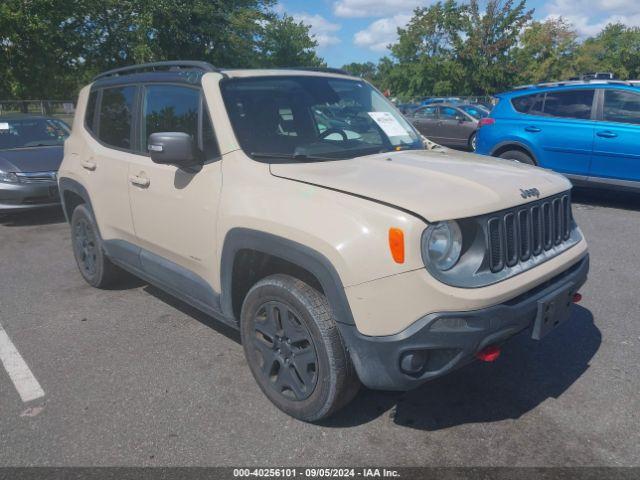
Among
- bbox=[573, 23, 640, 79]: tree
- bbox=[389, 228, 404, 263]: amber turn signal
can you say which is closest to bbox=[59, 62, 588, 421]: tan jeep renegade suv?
bbox=[389, 228, 404, 263]: amber turn signal

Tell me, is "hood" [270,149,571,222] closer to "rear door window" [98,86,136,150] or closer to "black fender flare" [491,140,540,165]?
"rear door window" [98,86,136,150]

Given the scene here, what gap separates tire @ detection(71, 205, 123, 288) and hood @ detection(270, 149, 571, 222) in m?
2.45

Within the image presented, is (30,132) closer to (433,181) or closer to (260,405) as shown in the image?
(260,405)

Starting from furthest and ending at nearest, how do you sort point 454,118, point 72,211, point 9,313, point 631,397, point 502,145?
point 454,118, point 502,145, point 72,211, point 9,313, point 631,397

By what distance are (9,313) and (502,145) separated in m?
7.20

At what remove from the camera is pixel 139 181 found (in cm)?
370

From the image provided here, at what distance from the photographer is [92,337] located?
13.1 feet

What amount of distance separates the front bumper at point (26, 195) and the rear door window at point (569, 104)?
7454 millimetres

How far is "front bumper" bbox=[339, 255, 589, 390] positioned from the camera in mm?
2291

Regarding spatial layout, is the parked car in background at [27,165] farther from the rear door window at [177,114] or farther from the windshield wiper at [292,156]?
the windshield wiper at [292,156]

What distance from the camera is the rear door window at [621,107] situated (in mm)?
7266

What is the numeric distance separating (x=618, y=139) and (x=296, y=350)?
255 inches

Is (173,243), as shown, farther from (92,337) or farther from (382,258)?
(382,258)

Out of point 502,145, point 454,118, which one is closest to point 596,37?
point 454,118
